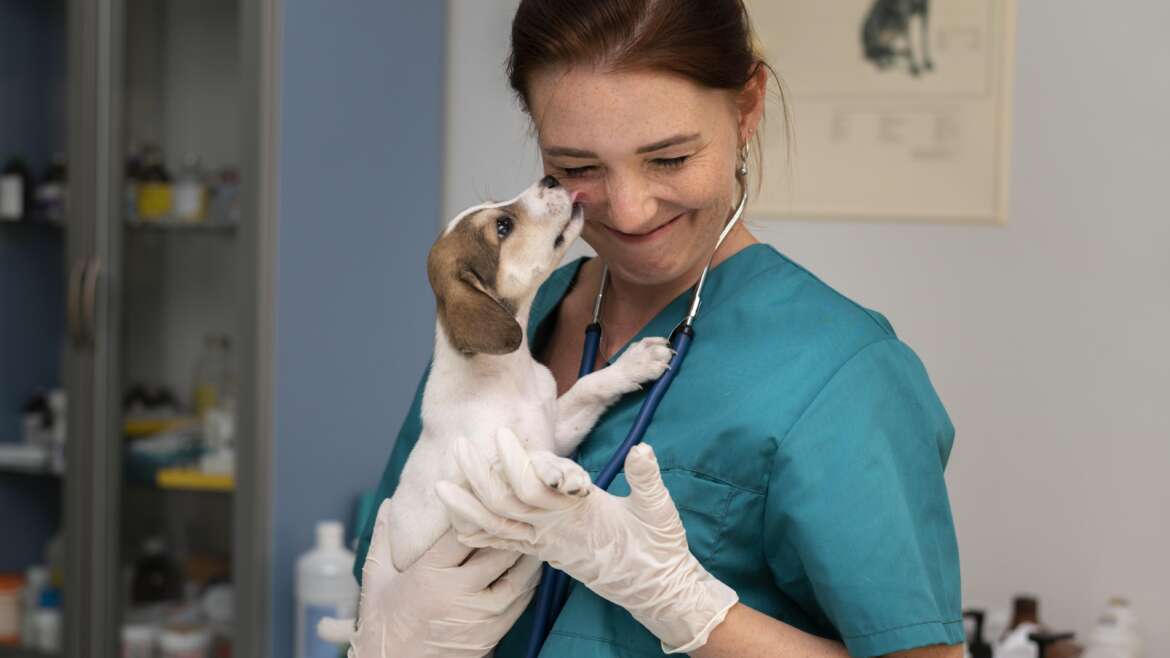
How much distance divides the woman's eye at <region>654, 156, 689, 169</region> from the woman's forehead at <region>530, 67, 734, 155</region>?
0.09 ft

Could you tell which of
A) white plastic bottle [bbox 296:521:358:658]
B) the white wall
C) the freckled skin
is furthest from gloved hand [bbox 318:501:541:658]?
the white wall

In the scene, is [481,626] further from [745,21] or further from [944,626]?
[745,21]

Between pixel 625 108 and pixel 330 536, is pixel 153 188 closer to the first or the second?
pixel 330 536

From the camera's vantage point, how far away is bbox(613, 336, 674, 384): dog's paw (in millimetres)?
1183

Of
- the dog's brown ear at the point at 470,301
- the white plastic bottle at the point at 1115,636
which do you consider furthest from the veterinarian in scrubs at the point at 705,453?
the white plastic bottle at the point at 1115,636

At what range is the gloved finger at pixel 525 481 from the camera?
960 mm

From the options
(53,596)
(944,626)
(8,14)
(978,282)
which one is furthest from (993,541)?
(8,14)

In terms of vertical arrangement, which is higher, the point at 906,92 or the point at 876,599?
the point at 906,92

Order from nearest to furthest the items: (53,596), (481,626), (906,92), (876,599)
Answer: (876,599) < (481,626) < (906,92) < (53,596)

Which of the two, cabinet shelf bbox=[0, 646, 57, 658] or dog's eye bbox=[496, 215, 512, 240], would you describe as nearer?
dog's eye bbox=[496, 215, 512, 240]

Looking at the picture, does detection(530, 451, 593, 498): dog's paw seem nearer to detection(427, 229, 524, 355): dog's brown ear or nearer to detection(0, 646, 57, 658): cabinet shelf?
detection(427, 229, 524, 355): dog's brown ear

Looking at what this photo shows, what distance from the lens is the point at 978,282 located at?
231 centimetres

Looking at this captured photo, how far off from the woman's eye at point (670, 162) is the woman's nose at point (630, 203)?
25mm

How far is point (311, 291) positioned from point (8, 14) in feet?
3.95
